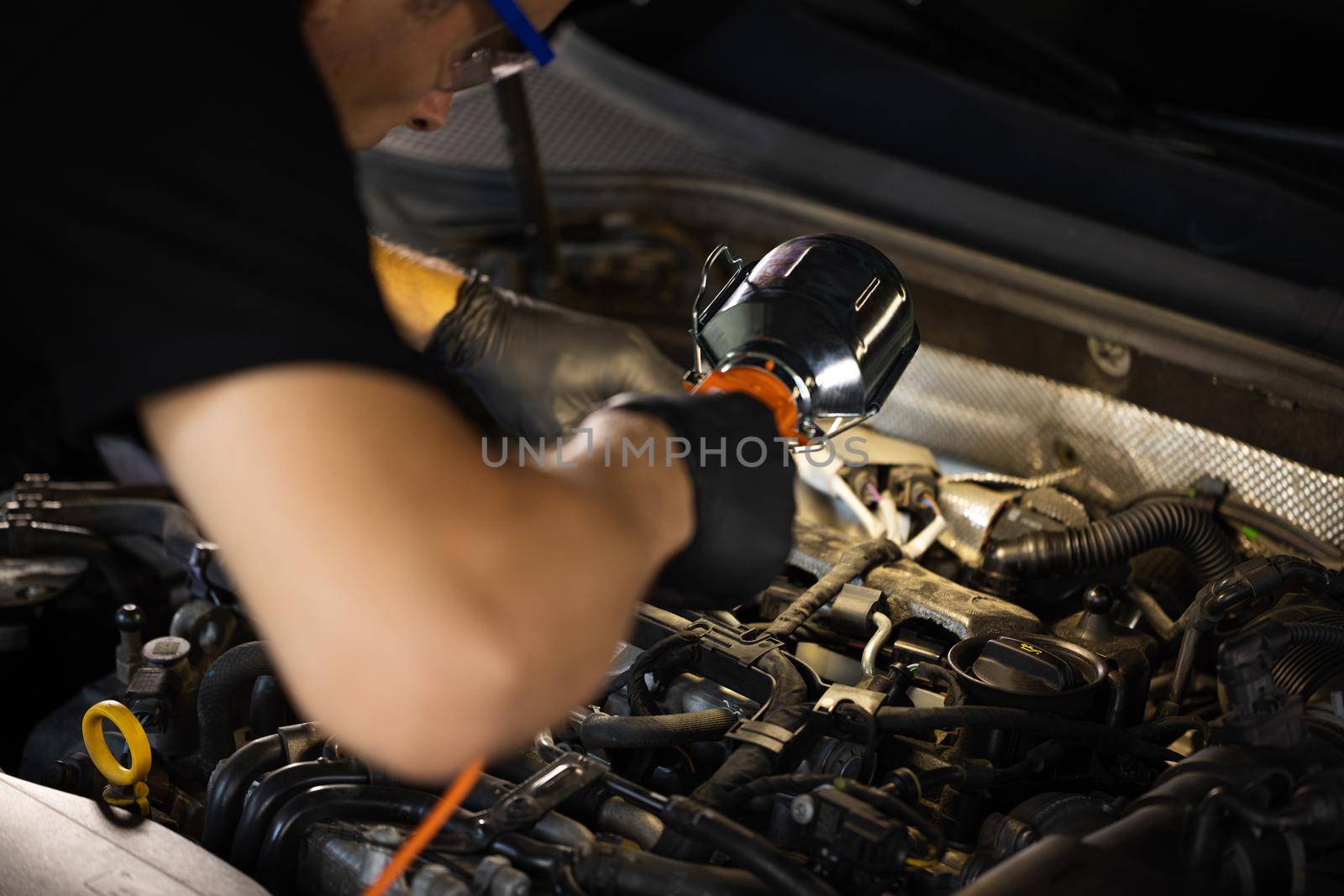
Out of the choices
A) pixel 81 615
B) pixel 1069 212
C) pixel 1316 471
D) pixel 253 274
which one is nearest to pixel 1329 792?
pixel 1316 471

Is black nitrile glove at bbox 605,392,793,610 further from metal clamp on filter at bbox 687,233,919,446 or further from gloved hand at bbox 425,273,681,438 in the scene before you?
gloved hand at bbox 425,273,681,438

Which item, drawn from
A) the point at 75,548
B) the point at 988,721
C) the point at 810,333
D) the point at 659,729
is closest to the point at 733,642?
the point at 659,729

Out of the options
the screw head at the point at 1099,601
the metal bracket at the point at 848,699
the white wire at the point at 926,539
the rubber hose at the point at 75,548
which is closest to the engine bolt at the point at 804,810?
the metal bracket at the point at 848,699

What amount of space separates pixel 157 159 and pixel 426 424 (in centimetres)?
21

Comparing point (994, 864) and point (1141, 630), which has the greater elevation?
point (994, 864)

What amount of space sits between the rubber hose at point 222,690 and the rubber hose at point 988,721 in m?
0.70

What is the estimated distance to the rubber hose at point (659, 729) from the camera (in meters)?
1.20

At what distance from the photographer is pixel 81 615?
5.42ft

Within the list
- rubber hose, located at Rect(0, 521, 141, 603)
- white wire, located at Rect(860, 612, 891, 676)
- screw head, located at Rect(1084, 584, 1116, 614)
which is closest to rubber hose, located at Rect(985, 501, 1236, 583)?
screw head, located at Rect(1084, 584, 1116, 614)

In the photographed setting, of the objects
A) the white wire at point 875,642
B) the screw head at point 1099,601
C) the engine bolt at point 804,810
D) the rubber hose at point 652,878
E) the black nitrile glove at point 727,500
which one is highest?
the black nitrile glove at point 727,500

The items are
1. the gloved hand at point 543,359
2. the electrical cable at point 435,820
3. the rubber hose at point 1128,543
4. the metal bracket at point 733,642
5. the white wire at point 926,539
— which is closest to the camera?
the electrical cable at point 435,820

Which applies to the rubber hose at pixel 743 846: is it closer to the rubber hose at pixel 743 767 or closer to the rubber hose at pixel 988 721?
the rubber hose at pixel 743 767

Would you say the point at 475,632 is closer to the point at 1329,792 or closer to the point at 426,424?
the point at 426,424

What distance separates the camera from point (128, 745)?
4.12 ft
